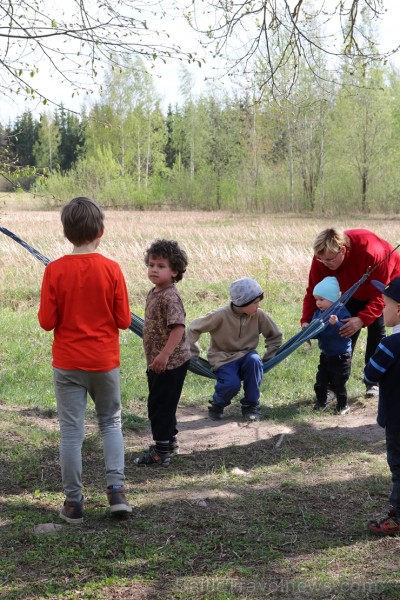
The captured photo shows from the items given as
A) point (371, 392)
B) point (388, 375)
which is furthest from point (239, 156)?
point (388, 375)

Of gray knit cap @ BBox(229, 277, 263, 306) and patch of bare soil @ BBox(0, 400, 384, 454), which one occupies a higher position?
gray knit cap @ BBox(229, 277, 263, 306)

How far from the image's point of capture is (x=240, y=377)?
5.49 meters

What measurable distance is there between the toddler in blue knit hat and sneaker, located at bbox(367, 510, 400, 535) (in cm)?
216

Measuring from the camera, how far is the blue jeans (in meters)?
5.43

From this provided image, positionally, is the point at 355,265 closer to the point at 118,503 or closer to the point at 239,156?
the point at 118,503

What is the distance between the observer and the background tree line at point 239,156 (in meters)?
39.8

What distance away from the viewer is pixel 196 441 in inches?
200

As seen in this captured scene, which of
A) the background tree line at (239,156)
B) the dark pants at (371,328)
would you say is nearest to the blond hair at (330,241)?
the dark pants at (371,328)

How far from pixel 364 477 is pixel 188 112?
48.9 metres

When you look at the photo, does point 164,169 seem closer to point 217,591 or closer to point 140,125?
point 140,125

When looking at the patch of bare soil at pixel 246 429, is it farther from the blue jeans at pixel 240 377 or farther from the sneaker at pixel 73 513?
the sneaker at pixel 73 513

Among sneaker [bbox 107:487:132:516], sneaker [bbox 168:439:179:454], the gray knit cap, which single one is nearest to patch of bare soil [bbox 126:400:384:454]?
sneaker [bbox 168:439:179:454]

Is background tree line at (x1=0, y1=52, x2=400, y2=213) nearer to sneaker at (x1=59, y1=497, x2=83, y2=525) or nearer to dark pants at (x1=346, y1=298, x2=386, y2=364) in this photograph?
dark pants at (x1=346, y1=298, x2=386, y2=364)

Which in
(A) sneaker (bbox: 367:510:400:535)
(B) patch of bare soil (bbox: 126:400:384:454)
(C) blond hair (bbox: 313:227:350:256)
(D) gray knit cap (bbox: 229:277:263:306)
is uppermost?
(C) blond hair (bbox: 313:227:350:256)
